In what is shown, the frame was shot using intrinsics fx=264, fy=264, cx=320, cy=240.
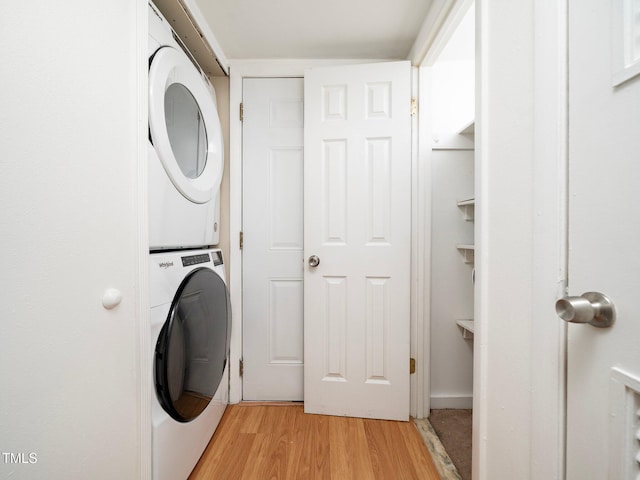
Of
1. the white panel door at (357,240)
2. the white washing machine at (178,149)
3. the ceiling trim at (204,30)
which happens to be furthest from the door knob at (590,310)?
the ceiling trim at (204,30)

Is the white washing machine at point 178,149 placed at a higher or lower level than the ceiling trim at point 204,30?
lower

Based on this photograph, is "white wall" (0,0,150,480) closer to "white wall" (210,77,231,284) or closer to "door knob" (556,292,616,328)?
"white wall" (210,77,231,284)

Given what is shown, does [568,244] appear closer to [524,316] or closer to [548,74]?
A: [524,316]

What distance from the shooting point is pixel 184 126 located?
3.88ft

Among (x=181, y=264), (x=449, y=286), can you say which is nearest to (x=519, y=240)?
(x=449, y=286)

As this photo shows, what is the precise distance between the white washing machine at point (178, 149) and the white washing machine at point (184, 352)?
0.12m

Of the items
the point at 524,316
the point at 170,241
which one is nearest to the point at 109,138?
the point at 170,241

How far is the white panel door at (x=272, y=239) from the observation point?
1.76 meters

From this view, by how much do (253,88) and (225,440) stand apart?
6.93ft

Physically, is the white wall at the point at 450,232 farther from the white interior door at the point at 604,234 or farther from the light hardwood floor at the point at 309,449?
the white interior door at the point at 604,234

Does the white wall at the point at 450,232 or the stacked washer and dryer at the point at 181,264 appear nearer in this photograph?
the stacked washer and dryer at the point at 181,264

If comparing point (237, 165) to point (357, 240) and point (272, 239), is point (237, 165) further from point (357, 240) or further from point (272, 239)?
point (357, 240)

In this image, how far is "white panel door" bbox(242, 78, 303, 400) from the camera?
1.76m

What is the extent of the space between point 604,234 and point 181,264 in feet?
4.24
